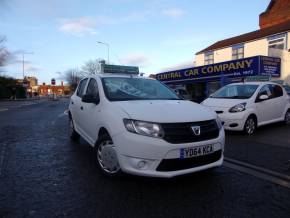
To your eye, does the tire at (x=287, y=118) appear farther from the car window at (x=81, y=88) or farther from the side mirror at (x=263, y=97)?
the car window at (x=81, y=88)

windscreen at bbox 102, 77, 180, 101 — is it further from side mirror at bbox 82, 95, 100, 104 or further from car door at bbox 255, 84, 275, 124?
car door at bbox 255, 84, 275, 124

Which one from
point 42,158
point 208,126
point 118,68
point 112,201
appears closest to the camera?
point 112,201

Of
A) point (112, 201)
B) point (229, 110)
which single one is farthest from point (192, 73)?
point (112, 201)

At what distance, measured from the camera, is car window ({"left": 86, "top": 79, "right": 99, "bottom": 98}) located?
5.49 meters

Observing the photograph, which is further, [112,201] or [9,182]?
[9,182]

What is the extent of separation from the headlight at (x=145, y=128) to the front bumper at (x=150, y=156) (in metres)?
0.06

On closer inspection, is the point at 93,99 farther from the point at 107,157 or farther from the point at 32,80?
the point at 32,80

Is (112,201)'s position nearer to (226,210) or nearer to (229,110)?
(226,210)

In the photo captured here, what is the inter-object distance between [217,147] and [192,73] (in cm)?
2274

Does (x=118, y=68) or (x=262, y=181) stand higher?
(x=118, y=68)

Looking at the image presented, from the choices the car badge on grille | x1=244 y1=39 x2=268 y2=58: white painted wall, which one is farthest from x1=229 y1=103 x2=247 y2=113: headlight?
x1=244 y1=39 x2=268 y2=58: white painted wall

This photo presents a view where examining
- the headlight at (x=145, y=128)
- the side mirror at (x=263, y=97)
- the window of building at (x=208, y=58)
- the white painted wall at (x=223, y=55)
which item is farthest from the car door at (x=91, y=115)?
the window of building at (x=208, y=58)

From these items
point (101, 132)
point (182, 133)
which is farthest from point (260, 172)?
point (101, 132)

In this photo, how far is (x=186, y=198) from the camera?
3855 millimetres
